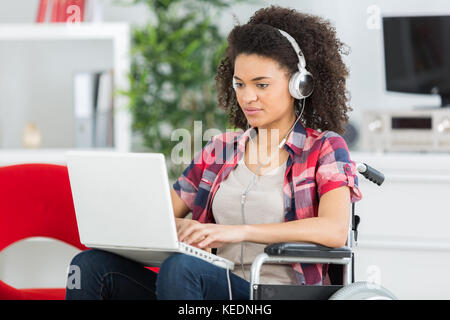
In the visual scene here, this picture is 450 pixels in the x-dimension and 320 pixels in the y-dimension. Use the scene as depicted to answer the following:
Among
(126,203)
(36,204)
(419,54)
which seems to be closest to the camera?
(126,203)

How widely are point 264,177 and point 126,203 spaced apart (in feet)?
1.41

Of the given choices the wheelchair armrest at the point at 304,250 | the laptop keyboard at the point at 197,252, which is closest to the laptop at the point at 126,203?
the laptop keyboard at the point at 197,252

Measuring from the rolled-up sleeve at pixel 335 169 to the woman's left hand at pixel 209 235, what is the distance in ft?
0.78

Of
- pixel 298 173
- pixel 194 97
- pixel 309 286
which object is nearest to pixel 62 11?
pixel 194 97

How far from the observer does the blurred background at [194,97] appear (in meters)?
2.44

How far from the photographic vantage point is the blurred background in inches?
96.0

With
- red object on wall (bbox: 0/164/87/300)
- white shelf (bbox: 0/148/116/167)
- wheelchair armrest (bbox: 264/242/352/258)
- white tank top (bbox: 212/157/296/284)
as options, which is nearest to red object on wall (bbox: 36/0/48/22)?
white shelf (bbox: 0/148/116/167)

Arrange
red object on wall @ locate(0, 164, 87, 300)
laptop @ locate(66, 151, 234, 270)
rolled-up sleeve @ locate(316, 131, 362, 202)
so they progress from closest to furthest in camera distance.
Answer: laptop @ locate(66, 151, 234, 270), rolled-up sleeve @ locate(316, 131, 362, 202), red object on wall @ locate(0, 164, 87, 300)

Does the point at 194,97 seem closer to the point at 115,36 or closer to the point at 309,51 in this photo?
the point at 115,36

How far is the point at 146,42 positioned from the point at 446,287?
1.51m

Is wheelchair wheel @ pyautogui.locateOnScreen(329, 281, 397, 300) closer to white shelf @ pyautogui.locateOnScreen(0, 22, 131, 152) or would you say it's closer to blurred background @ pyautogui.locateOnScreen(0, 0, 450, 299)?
blurred background @ pyautogui.locateOnScreen(0, 0, 450, 299)

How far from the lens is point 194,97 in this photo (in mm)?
2883

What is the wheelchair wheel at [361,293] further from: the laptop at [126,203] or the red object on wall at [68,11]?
the red object on wall at [68,11]
